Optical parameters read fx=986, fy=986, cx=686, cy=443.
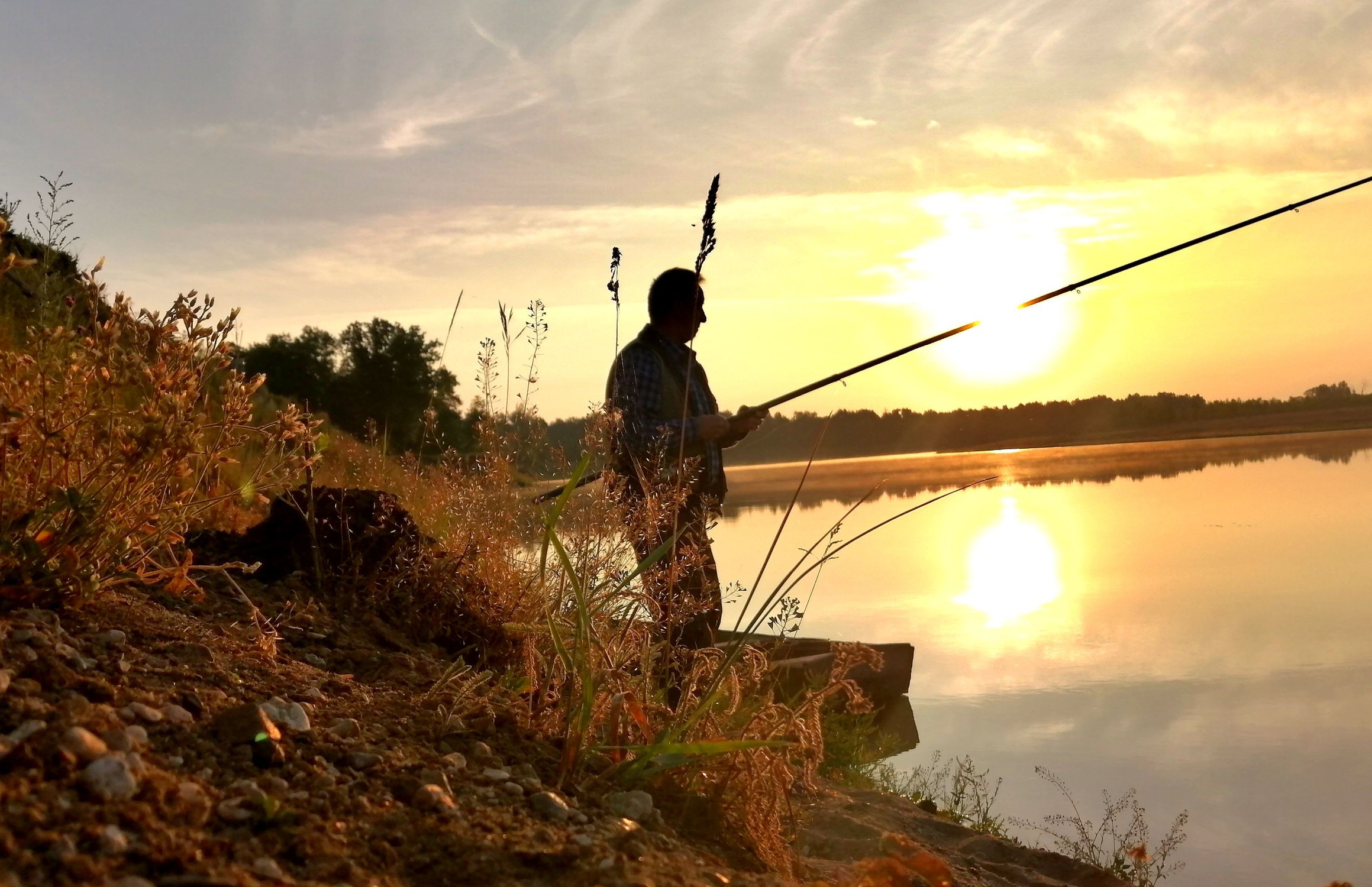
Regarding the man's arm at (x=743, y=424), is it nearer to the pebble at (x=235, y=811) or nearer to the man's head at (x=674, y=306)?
the man's head at (x=674, y=306)

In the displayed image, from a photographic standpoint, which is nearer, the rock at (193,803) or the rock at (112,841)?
the rock at (112,841)

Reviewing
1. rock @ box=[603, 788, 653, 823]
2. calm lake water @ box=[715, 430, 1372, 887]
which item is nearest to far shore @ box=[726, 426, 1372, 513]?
calm lake water @ box=[715, 430, 1372, 887]

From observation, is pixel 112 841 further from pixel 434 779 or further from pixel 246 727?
pixel 434 779

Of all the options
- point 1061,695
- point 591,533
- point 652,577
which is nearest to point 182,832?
point 591,533

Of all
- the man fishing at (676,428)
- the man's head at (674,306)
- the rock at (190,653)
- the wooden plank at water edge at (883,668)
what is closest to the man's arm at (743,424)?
the man fishing at (676,428)

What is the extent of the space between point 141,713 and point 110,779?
0.99 ft

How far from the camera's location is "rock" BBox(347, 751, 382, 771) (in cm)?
185

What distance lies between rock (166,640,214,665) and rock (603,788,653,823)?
0.92m

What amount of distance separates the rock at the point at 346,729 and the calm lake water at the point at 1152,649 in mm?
1886

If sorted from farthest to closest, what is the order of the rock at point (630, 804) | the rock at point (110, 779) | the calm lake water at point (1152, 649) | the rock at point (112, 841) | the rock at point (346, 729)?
the calm lake water at point (1152, 649), the rock at point (630, 804), the rock at point (346, 729), the rock at point (110, 779), the rock at point (112, 841)

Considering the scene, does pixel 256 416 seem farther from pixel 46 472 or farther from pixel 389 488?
pixel 46 472

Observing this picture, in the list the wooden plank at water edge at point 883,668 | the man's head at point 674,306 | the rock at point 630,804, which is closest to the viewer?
the rock at point 630,804

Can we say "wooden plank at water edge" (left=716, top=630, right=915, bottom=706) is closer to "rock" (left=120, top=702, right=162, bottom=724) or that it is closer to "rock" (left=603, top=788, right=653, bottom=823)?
"rock" (left=603, top=788, right=653, bottom=823)

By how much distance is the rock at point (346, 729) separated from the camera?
6.45 ft
